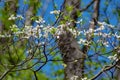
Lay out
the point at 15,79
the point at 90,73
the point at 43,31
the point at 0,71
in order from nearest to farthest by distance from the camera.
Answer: the point at 43,31, the point at 0,71, the point at 15,79, the point at 90,73

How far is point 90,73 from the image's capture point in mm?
10234

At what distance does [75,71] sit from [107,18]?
368 cm

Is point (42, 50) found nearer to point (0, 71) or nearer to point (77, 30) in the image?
point (77, 30)

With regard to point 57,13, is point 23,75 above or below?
below

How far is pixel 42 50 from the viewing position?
691 centimetres

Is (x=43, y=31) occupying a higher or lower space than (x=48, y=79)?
higher

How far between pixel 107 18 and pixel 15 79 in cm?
420

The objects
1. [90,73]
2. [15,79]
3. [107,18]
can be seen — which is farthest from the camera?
[107,18]

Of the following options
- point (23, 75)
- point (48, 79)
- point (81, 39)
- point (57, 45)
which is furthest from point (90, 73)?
point (57, 45)

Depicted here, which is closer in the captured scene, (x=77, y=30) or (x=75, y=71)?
(x=77, y=30)

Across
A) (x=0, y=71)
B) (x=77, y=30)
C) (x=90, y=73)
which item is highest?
(x=77, y=30)

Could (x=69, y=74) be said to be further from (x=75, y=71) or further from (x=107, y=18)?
(x=107, y=18)

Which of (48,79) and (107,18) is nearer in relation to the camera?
(48,79)

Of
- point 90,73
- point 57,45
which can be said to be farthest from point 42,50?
point 90,73
